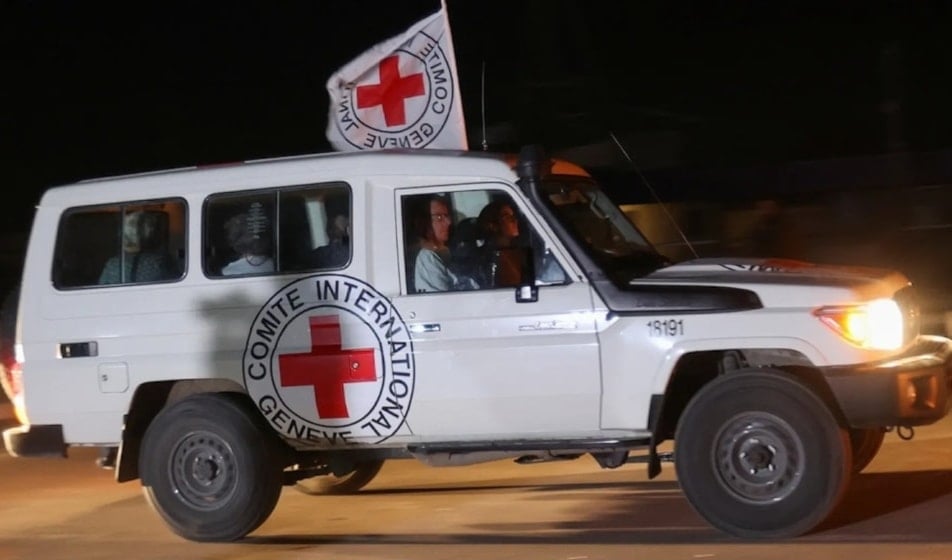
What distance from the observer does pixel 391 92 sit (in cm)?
872

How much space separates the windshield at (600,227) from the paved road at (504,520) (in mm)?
1450

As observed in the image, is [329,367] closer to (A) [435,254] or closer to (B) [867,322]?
(A) [435,254]

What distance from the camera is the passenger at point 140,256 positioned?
8039mm

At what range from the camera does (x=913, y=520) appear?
750cm

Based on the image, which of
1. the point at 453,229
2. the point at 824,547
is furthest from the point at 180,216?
the point at 824,547

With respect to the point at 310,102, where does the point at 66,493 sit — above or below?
below

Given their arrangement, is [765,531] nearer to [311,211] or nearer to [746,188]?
[311,211]

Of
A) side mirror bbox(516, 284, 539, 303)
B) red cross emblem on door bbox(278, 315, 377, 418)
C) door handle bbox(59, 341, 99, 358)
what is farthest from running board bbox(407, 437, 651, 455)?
door handle bbox(59, 341, 99, 358)

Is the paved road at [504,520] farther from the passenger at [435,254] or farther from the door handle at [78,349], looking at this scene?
the passenger at [435,254]

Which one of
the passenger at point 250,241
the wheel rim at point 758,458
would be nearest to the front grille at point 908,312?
the wheel rim at point 758,458

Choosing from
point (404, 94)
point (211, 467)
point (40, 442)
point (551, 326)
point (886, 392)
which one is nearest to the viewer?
→ point (886, 392)

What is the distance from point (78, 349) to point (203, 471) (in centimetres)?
101

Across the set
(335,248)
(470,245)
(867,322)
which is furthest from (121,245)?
(867,322)

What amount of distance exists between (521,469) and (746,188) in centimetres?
1201
